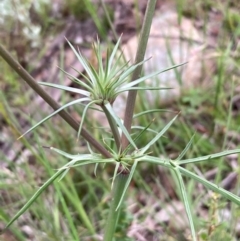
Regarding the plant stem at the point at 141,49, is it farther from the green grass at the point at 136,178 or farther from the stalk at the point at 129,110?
the green grass at the point at 136,178

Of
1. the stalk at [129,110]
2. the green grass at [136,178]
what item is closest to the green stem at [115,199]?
the stalk at [129,110]

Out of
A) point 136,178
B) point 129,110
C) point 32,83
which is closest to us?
point 32,83

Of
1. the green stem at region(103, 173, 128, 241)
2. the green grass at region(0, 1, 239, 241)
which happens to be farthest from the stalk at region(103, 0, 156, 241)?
the green grass at region(0, 1, 239, 241)

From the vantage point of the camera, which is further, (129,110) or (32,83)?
(129,110)

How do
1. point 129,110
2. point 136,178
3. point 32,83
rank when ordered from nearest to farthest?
point 32,83 < point 129,110 < point 136,178

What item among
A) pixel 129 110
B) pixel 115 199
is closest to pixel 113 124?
pixel 129 110

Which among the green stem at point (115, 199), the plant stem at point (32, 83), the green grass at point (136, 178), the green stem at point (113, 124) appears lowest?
the green grass at point (136, 178)

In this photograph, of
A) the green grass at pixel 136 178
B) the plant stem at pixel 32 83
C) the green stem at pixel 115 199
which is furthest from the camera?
the green grass at pixel 136 178

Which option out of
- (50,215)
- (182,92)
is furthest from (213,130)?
(50,215)

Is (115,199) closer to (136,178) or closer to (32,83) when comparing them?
(32,83)
